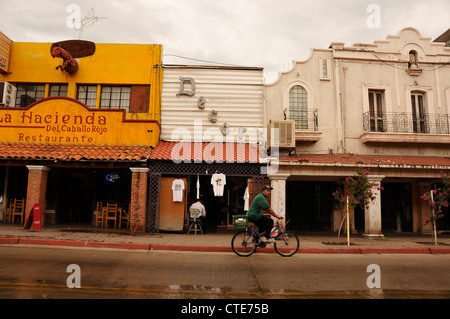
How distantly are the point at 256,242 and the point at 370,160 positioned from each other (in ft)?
26.2

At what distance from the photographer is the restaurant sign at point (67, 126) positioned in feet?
46.6

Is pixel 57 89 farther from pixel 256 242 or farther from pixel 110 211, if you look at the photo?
pixel 256 242

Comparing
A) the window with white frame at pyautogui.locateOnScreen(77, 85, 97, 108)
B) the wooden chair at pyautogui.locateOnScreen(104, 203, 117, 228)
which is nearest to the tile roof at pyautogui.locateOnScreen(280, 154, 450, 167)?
the wooden chair at pyautogui.locateOnScreen(104, 203, 117, 228)

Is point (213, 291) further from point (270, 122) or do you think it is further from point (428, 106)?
point (428, 106)

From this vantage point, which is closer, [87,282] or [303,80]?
[87,282]

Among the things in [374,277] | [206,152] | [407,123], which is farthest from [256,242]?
[407,123]

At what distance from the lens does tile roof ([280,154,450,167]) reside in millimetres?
13445

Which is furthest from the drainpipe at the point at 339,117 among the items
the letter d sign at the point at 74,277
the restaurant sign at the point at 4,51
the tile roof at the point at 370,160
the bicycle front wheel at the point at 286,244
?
the restaurant sign at the point at 4,51

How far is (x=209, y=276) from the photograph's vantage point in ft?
21.7

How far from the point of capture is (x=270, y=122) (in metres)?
14.4

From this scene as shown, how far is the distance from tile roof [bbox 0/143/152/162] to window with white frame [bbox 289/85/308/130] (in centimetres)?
733

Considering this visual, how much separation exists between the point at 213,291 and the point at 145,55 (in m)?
13.8

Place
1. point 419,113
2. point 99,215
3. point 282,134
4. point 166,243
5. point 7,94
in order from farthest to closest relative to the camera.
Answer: point 419,113 → point 99,215 → point 7,94 → point 282,134 → point 166,243
